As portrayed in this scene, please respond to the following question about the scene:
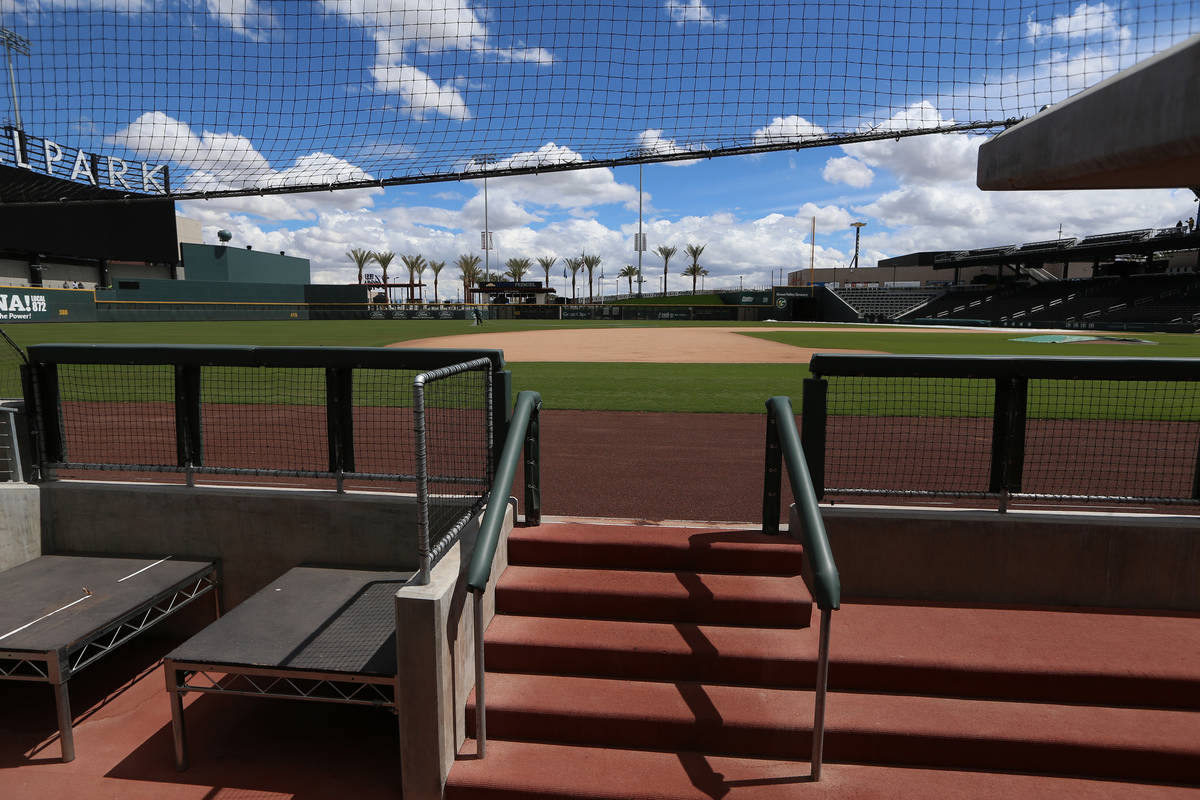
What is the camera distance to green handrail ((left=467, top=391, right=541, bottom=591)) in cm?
339

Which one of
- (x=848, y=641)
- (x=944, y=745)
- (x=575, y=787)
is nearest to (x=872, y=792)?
(x=944, y=745)

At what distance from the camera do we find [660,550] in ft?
15.5

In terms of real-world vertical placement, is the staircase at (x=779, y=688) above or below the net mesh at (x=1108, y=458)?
below

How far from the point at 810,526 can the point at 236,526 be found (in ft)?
15.2

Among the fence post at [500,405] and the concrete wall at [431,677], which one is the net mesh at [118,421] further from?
the concrete wall at [431,677]

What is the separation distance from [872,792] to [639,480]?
427 centimetres

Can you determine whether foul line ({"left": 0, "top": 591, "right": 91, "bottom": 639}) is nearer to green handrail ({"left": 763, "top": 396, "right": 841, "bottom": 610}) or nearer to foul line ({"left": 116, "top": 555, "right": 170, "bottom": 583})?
foul line ({"left": 116, "top": 555, "right": 170, "bottom": 583})

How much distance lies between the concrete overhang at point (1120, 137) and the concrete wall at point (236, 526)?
182 inches

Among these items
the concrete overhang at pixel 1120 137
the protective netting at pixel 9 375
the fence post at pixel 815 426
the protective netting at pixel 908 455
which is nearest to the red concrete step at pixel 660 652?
the fence post at pixel 815 426

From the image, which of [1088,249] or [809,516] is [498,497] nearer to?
[809,516]

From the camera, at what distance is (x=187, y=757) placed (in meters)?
3.99

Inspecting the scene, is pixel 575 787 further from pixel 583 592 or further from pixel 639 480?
pixel 639 480

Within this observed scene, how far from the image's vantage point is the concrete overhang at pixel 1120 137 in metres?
2.42

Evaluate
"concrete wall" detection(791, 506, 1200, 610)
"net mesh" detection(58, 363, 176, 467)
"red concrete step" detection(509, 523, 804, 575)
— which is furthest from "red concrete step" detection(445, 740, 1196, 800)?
"net mesh" detection(58, 363, 176, 467)
